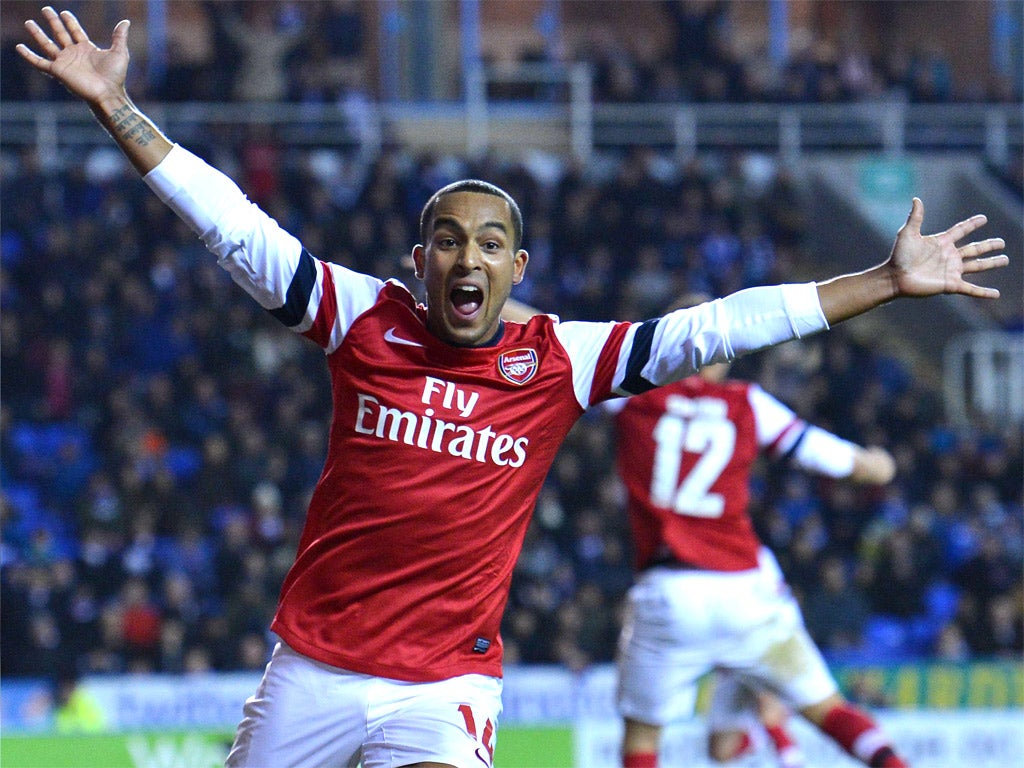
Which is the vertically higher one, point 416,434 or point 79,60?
point 79,60

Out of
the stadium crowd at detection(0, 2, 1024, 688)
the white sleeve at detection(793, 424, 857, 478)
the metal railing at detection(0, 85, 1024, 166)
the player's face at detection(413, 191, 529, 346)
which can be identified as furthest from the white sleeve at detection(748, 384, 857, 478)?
the metal railing at detection(0, 85, 1024, 166)

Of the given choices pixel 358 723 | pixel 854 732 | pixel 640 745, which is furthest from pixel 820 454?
pixel 358 723

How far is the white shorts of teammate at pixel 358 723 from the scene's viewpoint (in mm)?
3996

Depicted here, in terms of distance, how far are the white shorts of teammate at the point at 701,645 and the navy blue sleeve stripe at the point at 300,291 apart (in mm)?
3328

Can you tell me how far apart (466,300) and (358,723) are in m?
1.15

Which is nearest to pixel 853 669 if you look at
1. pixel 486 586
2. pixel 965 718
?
pixel 965 718

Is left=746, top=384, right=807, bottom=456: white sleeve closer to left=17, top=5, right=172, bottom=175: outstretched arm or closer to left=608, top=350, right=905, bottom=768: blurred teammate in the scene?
left=608, top=350, right=905, bottom=768: blurred teammate

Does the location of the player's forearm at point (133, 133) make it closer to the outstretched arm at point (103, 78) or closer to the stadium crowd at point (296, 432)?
the outstretched arm at point (103, 78)

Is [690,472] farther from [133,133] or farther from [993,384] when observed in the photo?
[993,384]

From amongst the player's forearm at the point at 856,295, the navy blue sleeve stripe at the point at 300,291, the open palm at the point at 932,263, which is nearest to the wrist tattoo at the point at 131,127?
the navy blue sleeve stripe at the point at 300,291

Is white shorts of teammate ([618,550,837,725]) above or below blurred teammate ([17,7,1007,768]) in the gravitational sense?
below

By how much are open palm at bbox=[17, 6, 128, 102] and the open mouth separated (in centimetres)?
102

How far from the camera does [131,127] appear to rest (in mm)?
3947

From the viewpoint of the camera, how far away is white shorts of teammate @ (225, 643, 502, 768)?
4.00m
